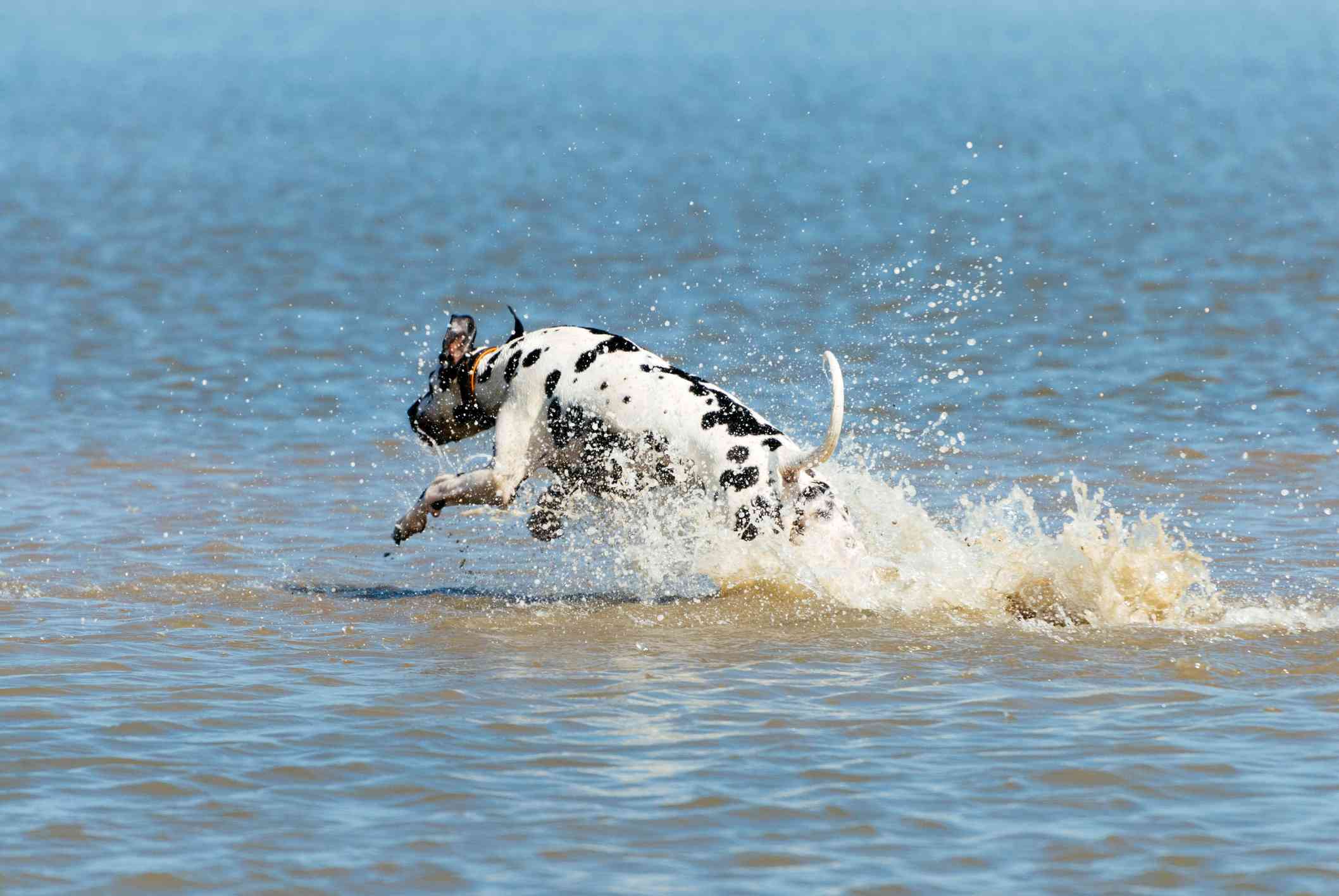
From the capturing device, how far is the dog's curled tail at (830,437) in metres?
7.07

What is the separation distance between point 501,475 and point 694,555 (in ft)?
2.85

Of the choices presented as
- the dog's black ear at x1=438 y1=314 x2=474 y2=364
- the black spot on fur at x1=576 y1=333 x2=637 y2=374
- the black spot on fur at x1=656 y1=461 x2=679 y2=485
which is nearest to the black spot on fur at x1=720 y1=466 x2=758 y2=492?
the black spot on fur at x1=656 y1=461 x2=679 y2=485

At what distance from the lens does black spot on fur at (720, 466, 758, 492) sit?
7.67 m

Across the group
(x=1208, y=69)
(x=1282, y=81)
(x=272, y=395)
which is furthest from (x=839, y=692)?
(x=1208, y=69)

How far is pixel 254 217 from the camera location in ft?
78.9

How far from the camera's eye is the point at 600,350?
321 inches

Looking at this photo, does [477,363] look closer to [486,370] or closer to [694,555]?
[486,370]

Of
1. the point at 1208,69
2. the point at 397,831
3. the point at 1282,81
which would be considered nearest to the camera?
the point at 397,831

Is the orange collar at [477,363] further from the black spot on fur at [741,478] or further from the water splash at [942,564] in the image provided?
the black spot on fur at [741,478]

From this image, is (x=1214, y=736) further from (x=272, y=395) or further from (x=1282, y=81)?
(x=1282, y=81)

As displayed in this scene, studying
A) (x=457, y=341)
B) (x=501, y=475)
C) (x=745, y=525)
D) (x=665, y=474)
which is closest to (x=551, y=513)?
(x=501, y=475)

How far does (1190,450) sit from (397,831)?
752 centimetres

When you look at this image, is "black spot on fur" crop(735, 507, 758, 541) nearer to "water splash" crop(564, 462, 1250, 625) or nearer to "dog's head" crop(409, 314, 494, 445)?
"water splash" crop(564, 462, 1250, 625)

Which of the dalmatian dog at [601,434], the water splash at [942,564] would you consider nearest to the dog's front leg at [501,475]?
the dalmatian dog at [601,434]
